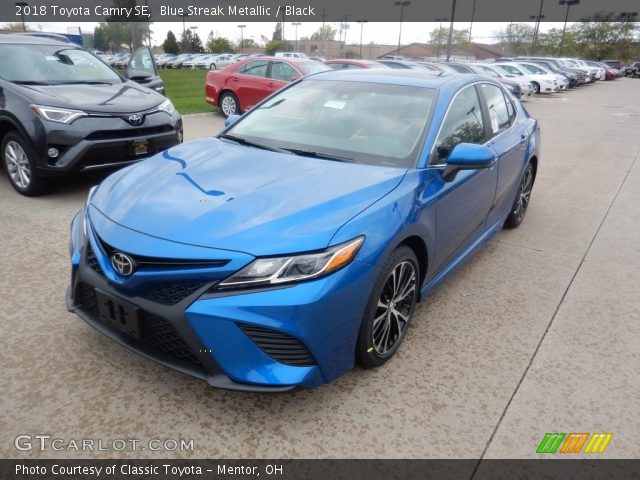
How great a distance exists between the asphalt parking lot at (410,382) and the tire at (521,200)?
70 centimetres

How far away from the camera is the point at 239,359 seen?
2.11m

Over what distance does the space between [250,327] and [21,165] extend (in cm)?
442

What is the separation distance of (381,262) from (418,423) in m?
0.80

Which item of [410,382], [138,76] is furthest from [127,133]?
[410,382]

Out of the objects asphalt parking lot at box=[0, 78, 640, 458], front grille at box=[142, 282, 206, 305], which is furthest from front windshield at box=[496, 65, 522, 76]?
front grille at box=[142, 282, 206, 305]

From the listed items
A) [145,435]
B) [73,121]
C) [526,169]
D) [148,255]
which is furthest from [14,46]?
[526,169]

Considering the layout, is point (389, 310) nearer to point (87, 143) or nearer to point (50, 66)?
point (87, 143)

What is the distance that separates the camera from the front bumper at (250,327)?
6.75 feet

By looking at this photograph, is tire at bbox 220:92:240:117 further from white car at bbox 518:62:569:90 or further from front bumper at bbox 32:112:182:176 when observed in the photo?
white car at bbox 518:62:569:90

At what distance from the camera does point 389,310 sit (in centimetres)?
270

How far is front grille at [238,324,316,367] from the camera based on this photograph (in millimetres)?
2082
